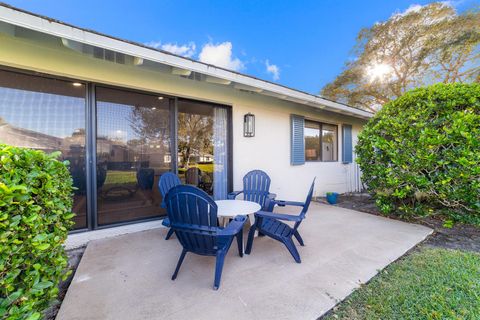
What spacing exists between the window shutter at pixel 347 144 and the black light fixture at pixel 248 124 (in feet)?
12.2

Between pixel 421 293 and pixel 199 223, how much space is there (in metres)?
2.09

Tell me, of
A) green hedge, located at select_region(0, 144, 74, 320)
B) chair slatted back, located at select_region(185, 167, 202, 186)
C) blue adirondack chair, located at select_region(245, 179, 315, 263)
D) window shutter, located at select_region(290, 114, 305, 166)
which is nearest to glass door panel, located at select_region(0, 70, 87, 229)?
chair slatted back, located at select_region(185, 167, 202, 186)

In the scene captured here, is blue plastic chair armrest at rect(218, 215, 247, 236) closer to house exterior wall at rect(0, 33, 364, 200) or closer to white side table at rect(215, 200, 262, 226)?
white side table at rect(215, 200, 262, 226)

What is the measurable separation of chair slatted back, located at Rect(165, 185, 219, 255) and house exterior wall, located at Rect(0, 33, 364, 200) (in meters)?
2.28

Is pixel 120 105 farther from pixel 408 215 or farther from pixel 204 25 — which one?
pixel 204 25

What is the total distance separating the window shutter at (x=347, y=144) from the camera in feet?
21.8

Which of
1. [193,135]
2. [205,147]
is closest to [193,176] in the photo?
[205,147]

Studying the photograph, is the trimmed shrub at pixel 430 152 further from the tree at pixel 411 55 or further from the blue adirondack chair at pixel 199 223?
the tree at pixel 411 55

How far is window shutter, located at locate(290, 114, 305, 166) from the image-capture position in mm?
5309

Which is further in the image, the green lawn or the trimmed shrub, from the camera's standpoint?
the trimmed shrub

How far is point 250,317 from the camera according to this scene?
1583 millimetres

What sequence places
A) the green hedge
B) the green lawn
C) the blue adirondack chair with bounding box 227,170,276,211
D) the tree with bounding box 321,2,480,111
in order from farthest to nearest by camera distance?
the tree with bounding box 321,2,480,111, the blue adirondack chair with bounding box 227,170,276,211, the green lawn, the green hedge

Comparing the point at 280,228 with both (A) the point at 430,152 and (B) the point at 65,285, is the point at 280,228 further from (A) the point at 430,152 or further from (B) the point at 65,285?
(A) the point at 430,152

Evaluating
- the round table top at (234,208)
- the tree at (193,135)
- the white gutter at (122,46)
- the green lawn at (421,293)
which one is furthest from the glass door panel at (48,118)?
the green lawn at (421,293)
